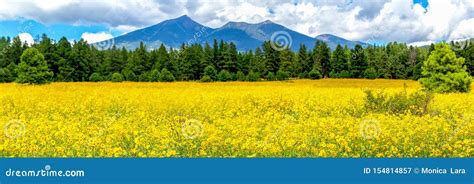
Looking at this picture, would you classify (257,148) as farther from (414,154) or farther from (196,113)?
(196,113)

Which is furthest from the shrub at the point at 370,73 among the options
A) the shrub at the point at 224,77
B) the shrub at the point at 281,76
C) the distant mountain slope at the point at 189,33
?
the shrub at the point at 224,77

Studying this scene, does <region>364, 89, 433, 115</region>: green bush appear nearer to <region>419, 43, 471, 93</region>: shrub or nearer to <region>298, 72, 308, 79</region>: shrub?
<region>419, 43, 471, 93</region>: shrub

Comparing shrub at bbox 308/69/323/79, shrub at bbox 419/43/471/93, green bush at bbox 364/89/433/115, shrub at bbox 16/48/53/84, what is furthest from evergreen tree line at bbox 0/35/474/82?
green bush at bbox 364/89/433/115

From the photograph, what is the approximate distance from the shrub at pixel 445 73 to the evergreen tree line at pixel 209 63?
16.8m

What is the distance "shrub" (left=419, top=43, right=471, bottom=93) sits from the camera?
37062mm

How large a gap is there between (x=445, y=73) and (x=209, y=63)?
23429mm

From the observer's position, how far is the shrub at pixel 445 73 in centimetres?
3706

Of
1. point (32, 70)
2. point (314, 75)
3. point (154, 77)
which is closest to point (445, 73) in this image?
point (154, 77)

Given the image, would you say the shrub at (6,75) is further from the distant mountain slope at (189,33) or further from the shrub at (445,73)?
the shrub at (445,73)

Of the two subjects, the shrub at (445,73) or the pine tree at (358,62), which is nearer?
the shrub at (445,73)

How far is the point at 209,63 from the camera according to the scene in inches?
2083

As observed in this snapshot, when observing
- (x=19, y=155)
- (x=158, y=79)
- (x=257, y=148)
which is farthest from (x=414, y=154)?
(x=158, y=79)

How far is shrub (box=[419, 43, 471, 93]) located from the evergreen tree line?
16816 millimetres

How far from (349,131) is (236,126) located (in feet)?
8.94
